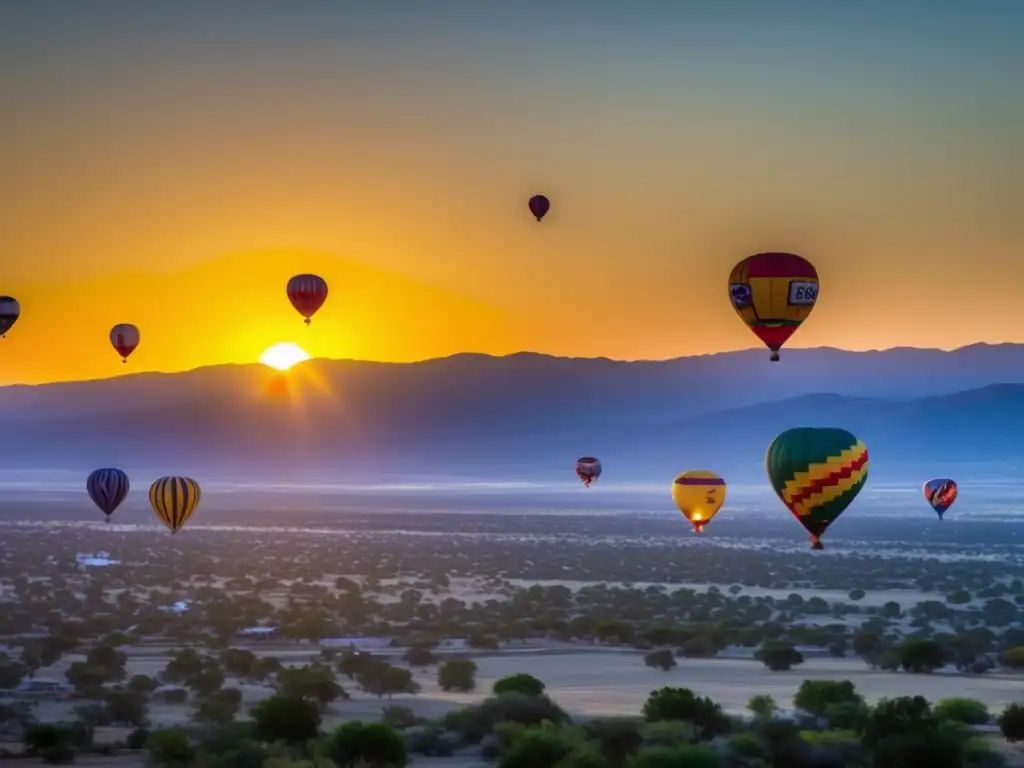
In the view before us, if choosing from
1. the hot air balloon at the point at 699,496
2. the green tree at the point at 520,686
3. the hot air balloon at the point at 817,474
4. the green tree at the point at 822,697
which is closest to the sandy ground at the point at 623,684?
the green tree at the point at 520,686

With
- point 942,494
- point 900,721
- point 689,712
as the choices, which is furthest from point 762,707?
point 942,494

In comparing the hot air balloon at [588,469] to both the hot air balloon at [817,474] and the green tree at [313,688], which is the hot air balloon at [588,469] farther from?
the green tree at [313,688]

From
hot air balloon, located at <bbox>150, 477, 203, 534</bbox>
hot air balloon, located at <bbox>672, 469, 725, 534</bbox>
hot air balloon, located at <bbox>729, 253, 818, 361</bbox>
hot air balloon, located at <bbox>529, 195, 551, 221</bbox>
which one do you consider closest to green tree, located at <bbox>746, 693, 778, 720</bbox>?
hot air balloon, located at <bbox>729, 253, 818, 361</bbox>

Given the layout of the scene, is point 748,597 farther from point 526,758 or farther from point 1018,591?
point 526,758

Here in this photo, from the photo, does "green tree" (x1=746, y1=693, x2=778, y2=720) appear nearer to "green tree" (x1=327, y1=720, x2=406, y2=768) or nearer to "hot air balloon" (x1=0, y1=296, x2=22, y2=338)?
"green tree" (x1=327, y1=720, x2=406, y2=768)

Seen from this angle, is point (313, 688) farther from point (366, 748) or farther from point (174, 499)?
point (174, 499)
